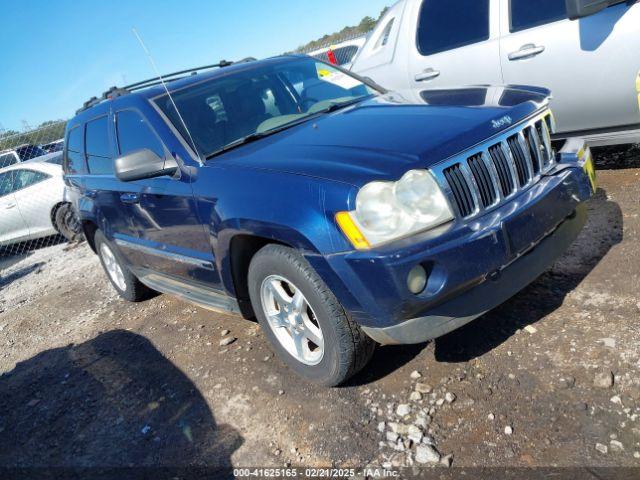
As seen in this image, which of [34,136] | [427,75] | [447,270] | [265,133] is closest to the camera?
[447,270]

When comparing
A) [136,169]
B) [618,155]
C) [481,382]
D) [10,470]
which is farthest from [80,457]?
[618,155]

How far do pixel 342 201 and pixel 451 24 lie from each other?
139 inches

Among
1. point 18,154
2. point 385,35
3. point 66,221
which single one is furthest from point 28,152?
point 385,35

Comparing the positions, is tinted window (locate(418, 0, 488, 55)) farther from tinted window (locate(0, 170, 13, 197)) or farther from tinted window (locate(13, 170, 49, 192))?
tinted window (locate(0, 170, 13, 197))

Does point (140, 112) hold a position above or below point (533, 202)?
above

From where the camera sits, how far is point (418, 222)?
7.77 ft

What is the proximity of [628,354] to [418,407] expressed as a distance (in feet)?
3.37

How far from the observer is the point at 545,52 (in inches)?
176

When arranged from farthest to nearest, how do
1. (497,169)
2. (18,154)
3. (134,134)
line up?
(18,154), (134,134), (497,169)

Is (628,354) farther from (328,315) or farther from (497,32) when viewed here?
(497,32)

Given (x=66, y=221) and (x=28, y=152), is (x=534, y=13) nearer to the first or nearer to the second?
(x=66, y=221)

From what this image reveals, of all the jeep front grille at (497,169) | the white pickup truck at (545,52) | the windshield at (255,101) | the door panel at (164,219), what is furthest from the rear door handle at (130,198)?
the white pickup truck at (545,52)

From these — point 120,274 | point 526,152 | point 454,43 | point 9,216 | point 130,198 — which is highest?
point 454,43

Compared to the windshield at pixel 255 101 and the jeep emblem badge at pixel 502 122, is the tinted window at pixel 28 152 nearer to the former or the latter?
the windshield at pixel 255 101
